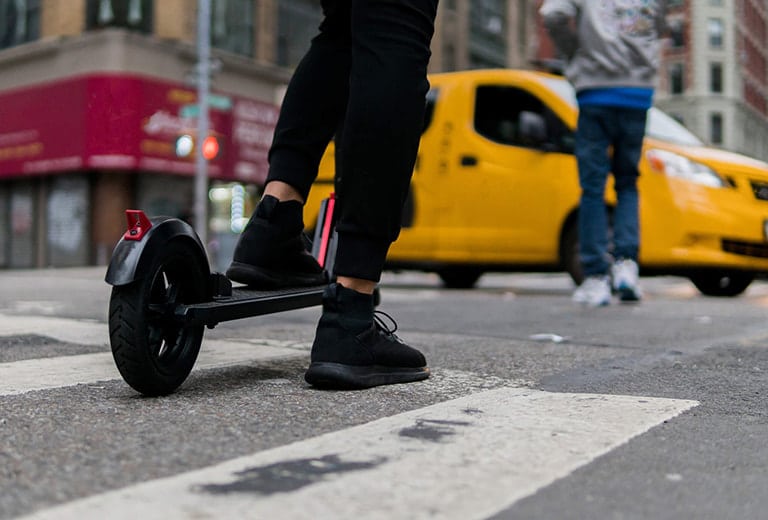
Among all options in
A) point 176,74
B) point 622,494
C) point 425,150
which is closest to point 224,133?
point 176,74

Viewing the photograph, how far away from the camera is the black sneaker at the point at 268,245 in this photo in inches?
91.0

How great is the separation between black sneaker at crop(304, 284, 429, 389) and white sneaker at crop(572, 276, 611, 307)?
3211 mm

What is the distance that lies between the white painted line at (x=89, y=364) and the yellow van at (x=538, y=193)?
4.21 m

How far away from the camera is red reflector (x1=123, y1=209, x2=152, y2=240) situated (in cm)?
181

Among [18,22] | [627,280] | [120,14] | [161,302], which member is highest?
[18,22]

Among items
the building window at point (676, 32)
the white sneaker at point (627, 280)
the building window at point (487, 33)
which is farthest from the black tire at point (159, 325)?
the building window at point (487, 33)

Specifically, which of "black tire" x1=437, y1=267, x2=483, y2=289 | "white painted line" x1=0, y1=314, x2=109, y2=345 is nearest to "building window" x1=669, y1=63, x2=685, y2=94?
"black tire" x1=437, y1=267, x2=483, y2=289

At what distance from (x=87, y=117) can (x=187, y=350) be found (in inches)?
658

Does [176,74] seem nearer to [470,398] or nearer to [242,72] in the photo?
[242,72]

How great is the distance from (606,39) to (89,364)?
3.91m

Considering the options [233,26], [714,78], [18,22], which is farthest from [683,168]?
[714,78]

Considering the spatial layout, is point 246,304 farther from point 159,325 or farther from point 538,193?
point 538,193

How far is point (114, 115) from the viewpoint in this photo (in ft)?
57.2

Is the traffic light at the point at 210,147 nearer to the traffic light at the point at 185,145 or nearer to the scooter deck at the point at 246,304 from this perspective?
the traffic light at the point at 185,145
